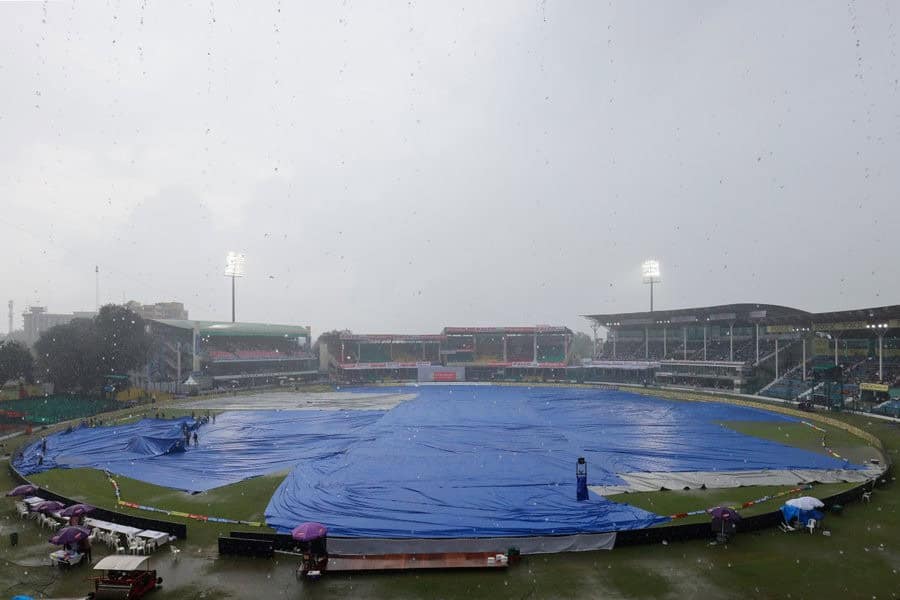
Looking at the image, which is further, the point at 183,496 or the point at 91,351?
the point at 91,351

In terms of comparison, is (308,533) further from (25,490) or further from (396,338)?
(396,338)

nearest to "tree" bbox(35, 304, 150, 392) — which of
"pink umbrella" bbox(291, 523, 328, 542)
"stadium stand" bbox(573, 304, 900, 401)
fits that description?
"pink umbrella" bbox(291, 523, 328, 542)

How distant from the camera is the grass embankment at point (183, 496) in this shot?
760 inches

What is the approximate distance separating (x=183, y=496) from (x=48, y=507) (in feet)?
17.9

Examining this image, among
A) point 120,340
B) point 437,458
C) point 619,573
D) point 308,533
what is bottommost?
point 437,458

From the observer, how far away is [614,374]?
277 ft

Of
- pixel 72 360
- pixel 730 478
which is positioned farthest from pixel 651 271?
pixel 72 360

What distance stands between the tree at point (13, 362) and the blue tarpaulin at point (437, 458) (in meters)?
24.6

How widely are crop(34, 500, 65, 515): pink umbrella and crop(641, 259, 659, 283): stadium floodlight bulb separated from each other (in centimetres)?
9537

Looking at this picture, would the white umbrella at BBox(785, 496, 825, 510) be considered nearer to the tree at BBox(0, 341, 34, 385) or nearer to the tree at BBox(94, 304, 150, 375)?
the tree at BBox(94, 304, 150, 375)

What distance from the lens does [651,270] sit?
96562mm

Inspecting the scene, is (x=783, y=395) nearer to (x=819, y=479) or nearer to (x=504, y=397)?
(x=504, y=397)

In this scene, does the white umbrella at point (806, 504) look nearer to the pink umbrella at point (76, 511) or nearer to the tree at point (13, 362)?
the pink umbrella at point (76, 511)

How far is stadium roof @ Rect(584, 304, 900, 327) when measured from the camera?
4788 centimetres
